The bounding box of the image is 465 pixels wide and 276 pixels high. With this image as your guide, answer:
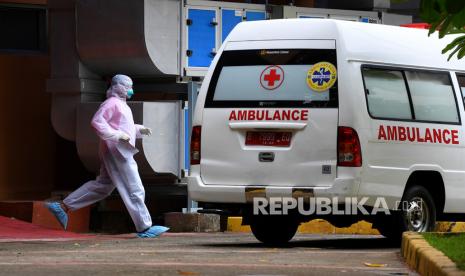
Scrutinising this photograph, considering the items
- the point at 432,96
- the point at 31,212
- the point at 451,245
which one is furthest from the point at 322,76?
the point at 31,212

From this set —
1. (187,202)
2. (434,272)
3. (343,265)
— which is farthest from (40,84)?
(434,272)

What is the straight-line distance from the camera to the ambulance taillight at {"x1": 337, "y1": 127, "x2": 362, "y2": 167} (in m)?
13.4

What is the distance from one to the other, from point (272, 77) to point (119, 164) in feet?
9.40

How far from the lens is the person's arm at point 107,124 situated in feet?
51.9

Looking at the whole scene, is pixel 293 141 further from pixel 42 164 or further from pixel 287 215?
pixel 42 164

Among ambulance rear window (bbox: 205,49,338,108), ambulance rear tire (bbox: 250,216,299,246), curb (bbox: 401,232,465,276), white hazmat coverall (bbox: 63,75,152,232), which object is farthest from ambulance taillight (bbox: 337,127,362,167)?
white hazmat coverall (bbox: 63,75,152,232)

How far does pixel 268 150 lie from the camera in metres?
13.8

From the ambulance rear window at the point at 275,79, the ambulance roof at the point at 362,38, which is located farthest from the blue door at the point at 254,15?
the ambulance rear window at the point at 275,79

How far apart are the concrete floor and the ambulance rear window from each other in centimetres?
144

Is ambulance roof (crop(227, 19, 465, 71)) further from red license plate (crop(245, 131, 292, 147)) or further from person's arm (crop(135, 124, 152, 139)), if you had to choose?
person's arm (crop(135, 124, 152, 139))

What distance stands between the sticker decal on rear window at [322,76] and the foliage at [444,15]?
493cm

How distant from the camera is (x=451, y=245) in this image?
11.5 meters

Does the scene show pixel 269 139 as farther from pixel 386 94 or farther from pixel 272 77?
pixel 386 94

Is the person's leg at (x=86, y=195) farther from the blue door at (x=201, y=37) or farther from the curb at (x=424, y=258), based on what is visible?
the curb at (x=424, y=258)
